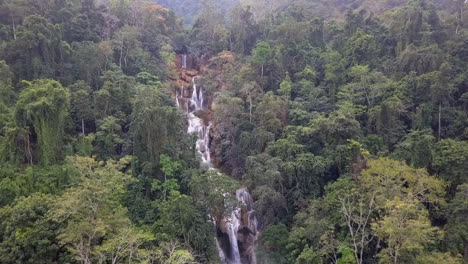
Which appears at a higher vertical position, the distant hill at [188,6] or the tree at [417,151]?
the distant hill at [188,6]

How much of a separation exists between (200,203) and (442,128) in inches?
619

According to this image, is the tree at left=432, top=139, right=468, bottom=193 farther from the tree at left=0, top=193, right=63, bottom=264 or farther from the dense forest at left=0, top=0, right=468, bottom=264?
the tree at left=0, top=193, right=63, bottom=264

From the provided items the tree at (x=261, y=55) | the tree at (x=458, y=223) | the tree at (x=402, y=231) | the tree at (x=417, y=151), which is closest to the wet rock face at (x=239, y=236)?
the tree at (x=402, y=231)

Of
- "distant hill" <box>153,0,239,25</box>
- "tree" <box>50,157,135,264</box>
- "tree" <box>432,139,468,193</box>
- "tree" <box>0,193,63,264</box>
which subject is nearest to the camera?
"tree" <box>0,193,63,264</box>

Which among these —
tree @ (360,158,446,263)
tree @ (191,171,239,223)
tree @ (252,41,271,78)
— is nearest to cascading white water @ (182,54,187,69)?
tree @ (252,41,271,78)

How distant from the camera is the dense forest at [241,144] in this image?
607 inches

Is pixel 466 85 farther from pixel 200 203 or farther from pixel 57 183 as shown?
pixel 57 183

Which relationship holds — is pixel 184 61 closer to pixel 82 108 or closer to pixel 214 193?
pixel 82 108

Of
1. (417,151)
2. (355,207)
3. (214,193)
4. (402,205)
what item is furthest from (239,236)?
(417,151)

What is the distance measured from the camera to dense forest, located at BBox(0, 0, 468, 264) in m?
15.4

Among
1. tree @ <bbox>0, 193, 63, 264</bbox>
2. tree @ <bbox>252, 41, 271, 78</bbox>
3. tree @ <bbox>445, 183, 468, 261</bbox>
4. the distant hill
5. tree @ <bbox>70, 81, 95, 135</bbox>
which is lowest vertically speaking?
tree @ <bbox>445, 183, 468, 261</bbox>

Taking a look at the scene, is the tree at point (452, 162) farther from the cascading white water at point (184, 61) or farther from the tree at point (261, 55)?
the cascading white water at point (184, 61)

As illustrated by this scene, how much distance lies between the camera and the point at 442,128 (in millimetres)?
22656

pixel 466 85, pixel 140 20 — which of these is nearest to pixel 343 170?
pixel 466 85
